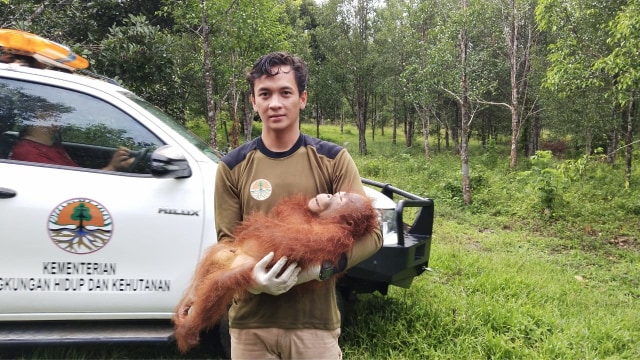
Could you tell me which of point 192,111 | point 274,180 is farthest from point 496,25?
point 274,180

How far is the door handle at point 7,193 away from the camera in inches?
89.2

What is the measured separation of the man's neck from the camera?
1.51m

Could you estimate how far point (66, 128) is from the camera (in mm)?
2660

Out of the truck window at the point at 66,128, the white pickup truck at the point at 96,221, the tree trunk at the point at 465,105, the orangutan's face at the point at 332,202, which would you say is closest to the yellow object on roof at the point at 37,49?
the white pickup truck at the point at 96,221

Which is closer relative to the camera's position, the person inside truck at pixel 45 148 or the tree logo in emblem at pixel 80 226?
the tree logo in emblem at pixel 80 226

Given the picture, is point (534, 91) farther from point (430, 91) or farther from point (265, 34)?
point (265, 34)

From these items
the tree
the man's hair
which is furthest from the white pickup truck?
the tree

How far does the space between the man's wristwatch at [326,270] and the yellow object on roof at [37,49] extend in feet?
8.22

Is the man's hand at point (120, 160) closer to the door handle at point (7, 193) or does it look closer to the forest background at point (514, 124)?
the door handle at point (7, 193)

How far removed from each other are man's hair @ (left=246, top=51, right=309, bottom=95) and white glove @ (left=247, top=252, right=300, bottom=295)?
24.9 inches

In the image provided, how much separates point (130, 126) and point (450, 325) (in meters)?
2.71

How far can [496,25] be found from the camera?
14.7m

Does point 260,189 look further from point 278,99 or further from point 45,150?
point 45,150

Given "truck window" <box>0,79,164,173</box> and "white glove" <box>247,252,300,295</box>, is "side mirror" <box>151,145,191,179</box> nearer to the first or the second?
"truck window" <box>0,79,164,173</box>
